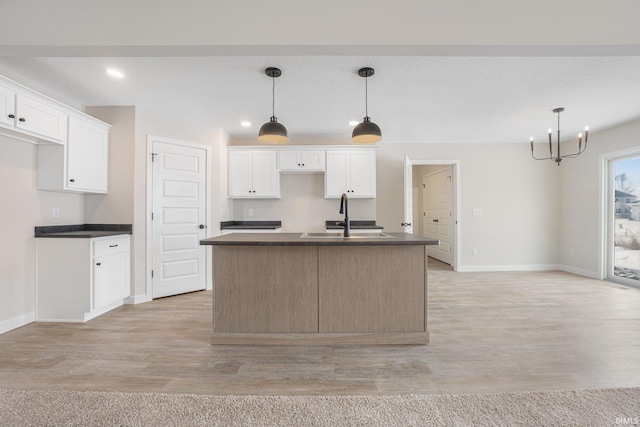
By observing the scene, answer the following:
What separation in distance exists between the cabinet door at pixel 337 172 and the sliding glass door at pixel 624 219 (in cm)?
437

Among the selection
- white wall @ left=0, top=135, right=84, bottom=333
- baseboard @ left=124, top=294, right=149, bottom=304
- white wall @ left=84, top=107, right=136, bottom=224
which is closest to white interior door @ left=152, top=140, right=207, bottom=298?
baseboard @ left=124, top=294, right=149, bottom=304

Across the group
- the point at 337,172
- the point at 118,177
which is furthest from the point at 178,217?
the point at 337,172

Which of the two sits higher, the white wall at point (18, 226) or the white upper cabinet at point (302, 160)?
the white upper cabinet at point (302, 160)

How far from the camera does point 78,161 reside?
314 cm

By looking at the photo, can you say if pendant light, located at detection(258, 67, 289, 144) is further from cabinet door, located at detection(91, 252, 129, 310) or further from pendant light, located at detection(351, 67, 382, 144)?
cabinet door, located at detection(91, 252, 129, 310)

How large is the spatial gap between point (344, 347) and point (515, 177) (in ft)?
16.6

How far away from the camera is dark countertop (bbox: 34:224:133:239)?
9.73ft

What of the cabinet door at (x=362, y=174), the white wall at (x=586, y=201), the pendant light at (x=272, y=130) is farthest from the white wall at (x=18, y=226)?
the white wall at (x=586, y=201)

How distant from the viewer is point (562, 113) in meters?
3.79

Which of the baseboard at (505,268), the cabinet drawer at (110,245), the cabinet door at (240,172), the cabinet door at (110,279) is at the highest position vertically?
the cabinet door at (240,172)

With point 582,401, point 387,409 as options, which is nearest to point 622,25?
point 582,401

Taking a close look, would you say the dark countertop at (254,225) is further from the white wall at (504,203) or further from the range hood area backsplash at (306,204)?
the white wall at (504,203)

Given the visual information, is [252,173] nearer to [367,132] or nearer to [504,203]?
[367,132]

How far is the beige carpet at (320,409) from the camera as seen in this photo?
4.90ft
